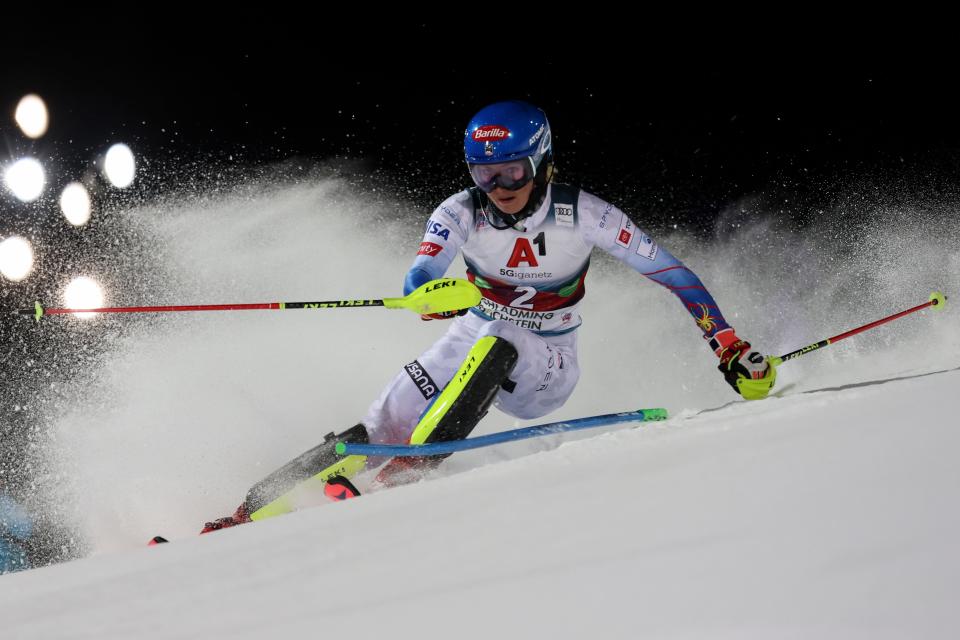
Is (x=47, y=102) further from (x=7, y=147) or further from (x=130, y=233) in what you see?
(x=130, y=233)

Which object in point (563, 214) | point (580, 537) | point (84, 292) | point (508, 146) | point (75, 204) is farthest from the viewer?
point (75, 204)

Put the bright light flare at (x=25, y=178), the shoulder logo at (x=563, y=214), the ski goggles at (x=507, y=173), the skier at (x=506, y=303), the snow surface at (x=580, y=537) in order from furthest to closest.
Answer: the bright light flare at (x=25, y=178) → the shoulder logo at (x=563, y=214) → the ski goggles at (x=507, y=173) → the skier at (x=506, y=303) → the snow surface at (x=580, y=537)

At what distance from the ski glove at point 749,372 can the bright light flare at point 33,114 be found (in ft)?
16.7

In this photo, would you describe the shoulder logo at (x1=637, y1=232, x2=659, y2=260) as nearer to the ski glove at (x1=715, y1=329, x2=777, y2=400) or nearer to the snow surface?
the ski glove at (x1=715, y1=329, x2=777, y2=400)

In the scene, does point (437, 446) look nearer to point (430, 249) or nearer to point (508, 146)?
point (430, 249)

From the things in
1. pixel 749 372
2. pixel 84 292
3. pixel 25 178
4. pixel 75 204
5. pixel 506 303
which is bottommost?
pixel 749 372

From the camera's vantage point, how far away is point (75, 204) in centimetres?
571

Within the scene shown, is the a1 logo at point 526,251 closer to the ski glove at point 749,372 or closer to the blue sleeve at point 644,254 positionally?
the blue sleeve at point 644,254

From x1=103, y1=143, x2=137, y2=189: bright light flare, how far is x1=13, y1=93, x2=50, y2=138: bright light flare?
551mm

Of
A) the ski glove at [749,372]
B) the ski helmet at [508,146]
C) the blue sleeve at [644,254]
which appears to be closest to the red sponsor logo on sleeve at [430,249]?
the ski helmet at [508,146]

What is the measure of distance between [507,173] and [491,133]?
0.55 feet

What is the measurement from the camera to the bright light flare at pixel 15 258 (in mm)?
5664

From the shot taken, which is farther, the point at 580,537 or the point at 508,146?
the point at 508,146

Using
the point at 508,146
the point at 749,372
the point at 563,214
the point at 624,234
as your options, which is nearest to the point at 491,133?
the point at 508,146
